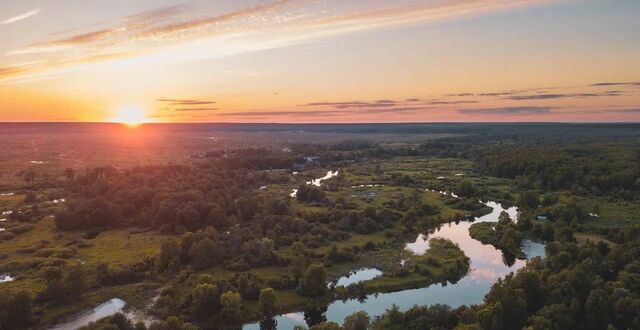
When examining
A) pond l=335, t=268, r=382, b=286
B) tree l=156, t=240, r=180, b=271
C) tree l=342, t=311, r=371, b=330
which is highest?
tree l=156, t=240, r=180, b=271

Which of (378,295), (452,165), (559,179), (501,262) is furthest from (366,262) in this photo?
(452,165)

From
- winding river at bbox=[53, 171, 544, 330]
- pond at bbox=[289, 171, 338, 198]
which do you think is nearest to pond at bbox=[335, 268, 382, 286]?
winding river at bbox=[53, 171, 544, 330]

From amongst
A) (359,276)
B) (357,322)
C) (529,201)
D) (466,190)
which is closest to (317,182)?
(466,190)

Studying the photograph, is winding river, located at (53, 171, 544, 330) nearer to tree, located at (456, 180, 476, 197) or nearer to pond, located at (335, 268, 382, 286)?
pond, located at (335, 268, 382, 286)

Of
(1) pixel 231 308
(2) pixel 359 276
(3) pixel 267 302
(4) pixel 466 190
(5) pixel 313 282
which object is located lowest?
(4) pixel 466 190

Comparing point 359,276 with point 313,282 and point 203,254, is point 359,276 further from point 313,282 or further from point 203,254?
point 203,254

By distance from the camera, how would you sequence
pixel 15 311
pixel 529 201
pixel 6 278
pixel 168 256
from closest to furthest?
pixel 15 311, pixel 6 278, pixel 168 256, pixel 529 201
